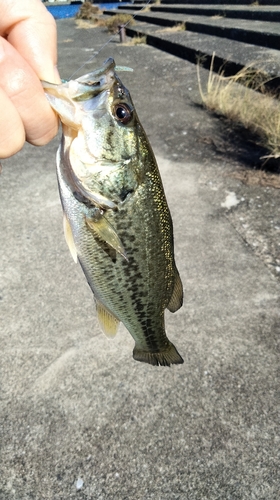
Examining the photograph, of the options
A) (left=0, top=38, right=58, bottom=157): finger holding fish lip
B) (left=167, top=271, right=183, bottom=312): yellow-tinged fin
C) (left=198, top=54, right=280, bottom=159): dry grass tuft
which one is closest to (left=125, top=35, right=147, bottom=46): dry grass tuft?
(left=198, top=54, right=280, bottom=159): dry grass tuft

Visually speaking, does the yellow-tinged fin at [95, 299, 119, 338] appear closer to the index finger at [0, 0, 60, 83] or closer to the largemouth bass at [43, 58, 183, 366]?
the largemouth bass at [43, 58, 183, 366]

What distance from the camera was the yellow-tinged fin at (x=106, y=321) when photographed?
5.68 ft

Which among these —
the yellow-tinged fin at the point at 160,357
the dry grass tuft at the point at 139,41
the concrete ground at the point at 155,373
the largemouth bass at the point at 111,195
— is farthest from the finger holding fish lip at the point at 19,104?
the dry grass tuft at the point at 139,41

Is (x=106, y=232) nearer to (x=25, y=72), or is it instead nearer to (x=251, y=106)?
(x=25, y=72)

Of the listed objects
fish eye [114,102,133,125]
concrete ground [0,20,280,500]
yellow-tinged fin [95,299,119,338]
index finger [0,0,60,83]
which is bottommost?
concrete ground [0,20,280,500]

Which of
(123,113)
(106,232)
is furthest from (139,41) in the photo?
(106,232)

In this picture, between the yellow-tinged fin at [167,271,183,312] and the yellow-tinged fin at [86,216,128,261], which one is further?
the yellow-tinged fin at [167,271,183,312]

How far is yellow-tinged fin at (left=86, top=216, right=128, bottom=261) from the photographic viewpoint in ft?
4.71

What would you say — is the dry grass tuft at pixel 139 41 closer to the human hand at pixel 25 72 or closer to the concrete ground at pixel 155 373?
the concrete ground at pixel 155 373

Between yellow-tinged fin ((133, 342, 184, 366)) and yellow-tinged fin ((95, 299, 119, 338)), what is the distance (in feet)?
0.64

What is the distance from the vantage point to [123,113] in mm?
1483

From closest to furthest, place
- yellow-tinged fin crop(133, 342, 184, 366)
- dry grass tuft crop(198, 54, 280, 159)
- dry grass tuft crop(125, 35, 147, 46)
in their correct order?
yellow-tinged fin crop(133, 342, 184, 366) < dry grass tuft crop(198, 54, 280, 159) < dry grass tuft crop(125, 35, 147, 46)

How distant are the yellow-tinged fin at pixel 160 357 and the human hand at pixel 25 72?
3.69ft

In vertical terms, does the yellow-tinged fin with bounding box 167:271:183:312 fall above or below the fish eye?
below
